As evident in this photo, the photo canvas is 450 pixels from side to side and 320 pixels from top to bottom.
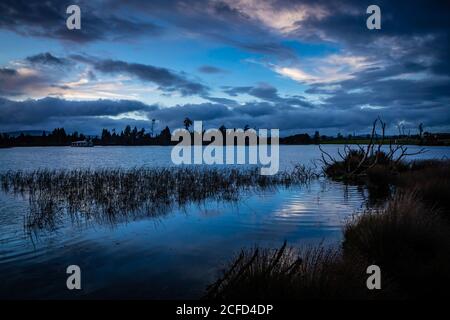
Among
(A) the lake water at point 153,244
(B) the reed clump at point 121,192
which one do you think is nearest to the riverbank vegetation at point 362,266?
(A) the lake water at point 153,244

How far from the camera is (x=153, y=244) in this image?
1259cm

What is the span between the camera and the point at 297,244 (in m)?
12.2

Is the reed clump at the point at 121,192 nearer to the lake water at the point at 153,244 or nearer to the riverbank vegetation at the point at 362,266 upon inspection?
the lake water at the point at 153,244

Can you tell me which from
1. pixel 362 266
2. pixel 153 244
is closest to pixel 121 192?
pixel 153 244

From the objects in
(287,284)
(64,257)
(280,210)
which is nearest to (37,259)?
(64,257)

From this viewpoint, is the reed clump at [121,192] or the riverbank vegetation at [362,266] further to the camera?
the reed clump at [121,192]

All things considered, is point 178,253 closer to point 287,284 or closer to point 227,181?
point 287,284

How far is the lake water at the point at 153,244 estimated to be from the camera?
8.79 meters

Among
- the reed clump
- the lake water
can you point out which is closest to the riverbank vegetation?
the lake water

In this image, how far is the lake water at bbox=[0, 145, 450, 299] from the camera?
879 centimetres

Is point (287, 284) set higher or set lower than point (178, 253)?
higher
